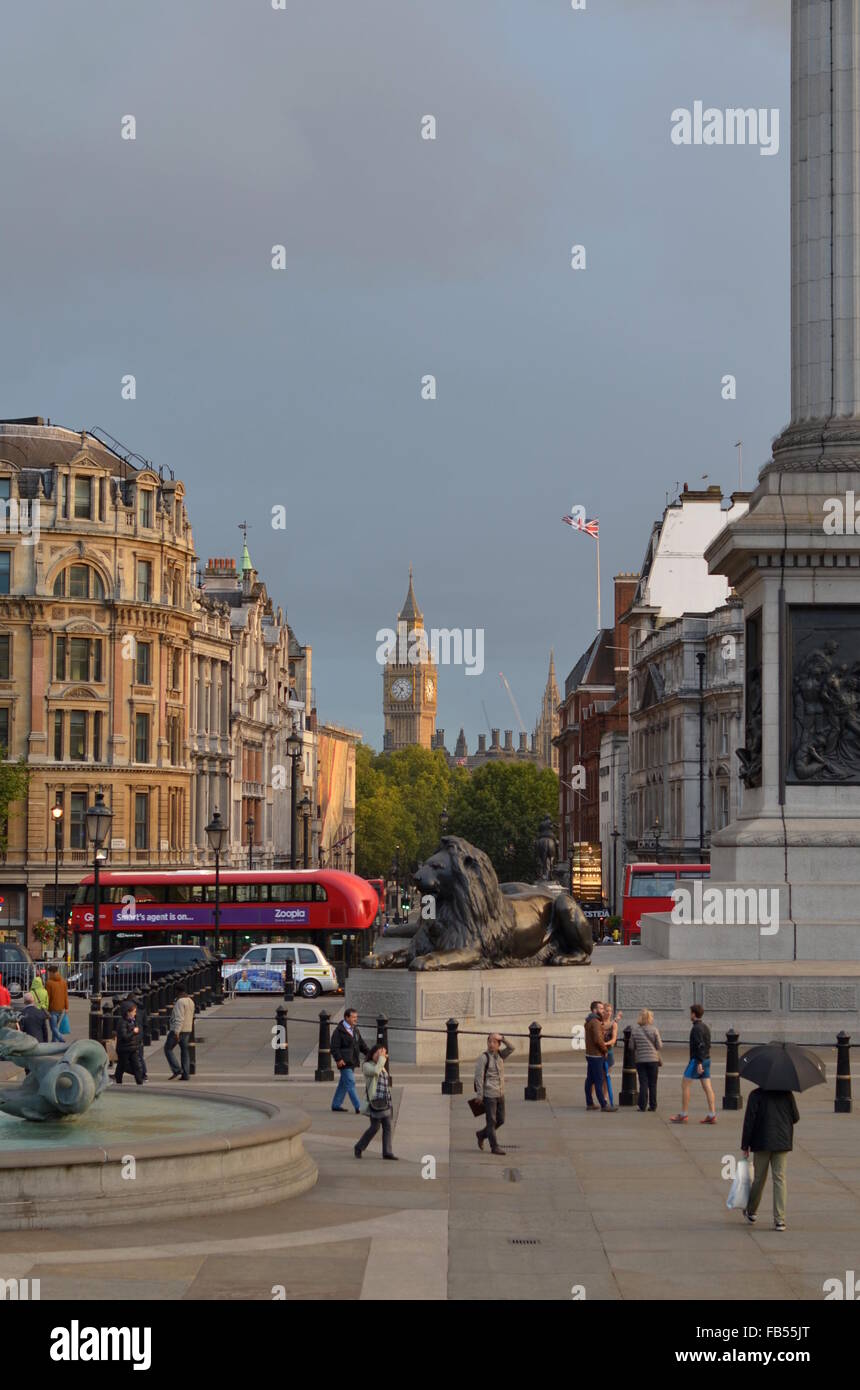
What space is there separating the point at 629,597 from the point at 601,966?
4160 inches

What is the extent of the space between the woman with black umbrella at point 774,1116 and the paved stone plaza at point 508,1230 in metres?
0.37

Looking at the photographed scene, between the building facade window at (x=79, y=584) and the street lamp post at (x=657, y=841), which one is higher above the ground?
the building facade window at (x=79, y=584)

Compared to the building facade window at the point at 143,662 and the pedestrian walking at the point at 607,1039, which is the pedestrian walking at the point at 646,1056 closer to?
the pedestrian walking at the point at 607,1039

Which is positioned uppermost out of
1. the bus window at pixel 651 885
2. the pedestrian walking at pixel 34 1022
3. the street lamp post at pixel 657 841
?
the street lamp post at pixel 657 841

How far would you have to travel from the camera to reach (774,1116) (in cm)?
1662

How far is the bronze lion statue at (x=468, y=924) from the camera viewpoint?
3056 cm

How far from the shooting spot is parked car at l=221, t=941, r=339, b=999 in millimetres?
53844

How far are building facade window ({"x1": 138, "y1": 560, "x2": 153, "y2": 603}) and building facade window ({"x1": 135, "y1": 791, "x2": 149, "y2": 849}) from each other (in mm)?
8660

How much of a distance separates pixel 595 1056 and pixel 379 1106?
5.43 meters

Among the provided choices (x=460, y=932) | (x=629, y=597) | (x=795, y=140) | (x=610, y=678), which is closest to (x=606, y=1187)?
(x=460, y=932)

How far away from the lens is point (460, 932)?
100 feet

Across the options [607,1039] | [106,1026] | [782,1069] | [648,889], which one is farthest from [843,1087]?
[648,889]

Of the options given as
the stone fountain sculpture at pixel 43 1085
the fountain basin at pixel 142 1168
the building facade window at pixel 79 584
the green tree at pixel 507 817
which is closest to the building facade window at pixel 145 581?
the building facade window at pixel 79 584
